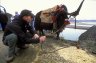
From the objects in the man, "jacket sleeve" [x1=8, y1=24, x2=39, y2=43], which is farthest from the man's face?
"jacket sleeve" [x1=8, y1=24, x2=39, y2=43]

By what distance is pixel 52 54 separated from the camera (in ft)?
18.0

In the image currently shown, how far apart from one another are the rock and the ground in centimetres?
31

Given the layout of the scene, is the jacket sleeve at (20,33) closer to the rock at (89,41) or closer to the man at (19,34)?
the man at (19,34)

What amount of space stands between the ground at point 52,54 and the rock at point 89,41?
1.01 ft

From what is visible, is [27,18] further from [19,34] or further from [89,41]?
[89,41]

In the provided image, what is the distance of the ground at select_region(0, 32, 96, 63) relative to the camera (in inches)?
203

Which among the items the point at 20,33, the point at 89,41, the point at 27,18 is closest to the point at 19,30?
the point at 20,33

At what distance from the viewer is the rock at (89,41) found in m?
6.32

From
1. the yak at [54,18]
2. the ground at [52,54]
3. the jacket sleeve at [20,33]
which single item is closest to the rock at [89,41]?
the ground at [52,54]

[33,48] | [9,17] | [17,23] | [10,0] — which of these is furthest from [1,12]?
[17,23]

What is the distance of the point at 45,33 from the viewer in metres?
7.50

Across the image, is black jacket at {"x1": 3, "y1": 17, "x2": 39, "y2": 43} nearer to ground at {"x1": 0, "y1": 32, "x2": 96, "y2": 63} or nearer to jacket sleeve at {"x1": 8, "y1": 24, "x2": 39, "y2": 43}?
jacket sleeve at {"x1": 8, "y1": 24, "x2": 39, "y2": 43}

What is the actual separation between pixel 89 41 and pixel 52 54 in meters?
1.63

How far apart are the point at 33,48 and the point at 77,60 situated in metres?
1.06
